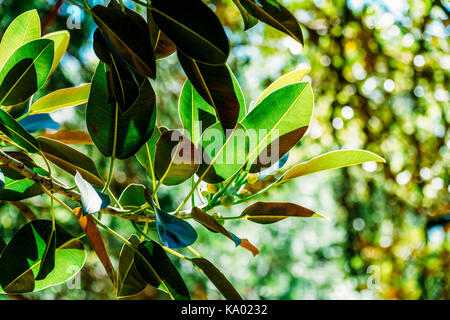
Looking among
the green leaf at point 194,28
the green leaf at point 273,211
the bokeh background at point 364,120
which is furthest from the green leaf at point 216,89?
the bokeh background at point 364,120

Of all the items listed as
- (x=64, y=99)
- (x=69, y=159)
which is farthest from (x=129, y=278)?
(x=64, y=99)

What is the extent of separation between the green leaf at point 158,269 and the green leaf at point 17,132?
178 millimetres

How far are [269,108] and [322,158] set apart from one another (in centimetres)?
10

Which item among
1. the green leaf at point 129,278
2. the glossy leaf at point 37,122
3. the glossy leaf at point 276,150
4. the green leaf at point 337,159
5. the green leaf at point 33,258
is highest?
the glossy leaf at point 37,122

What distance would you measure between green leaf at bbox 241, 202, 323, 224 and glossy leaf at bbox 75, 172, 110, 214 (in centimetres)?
23

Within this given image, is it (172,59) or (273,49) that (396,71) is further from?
(172,59)

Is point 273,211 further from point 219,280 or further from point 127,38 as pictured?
point 127,38

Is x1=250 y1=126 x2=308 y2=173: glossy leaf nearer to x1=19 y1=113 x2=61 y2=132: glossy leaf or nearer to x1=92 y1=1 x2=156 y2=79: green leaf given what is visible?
x1=92 y1=1 x2=156 y2=79: green leaf

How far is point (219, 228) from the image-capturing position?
1.64 ft

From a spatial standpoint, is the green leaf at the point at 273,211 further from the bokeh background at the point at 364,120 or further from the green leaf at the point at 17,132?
the bokeh background at the point at 364,120

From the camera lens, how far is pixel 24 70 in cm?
60

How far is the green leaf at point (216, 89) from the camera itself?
50 cm

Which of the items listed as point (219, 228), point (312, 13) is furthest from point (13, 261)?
point (312, 13)
